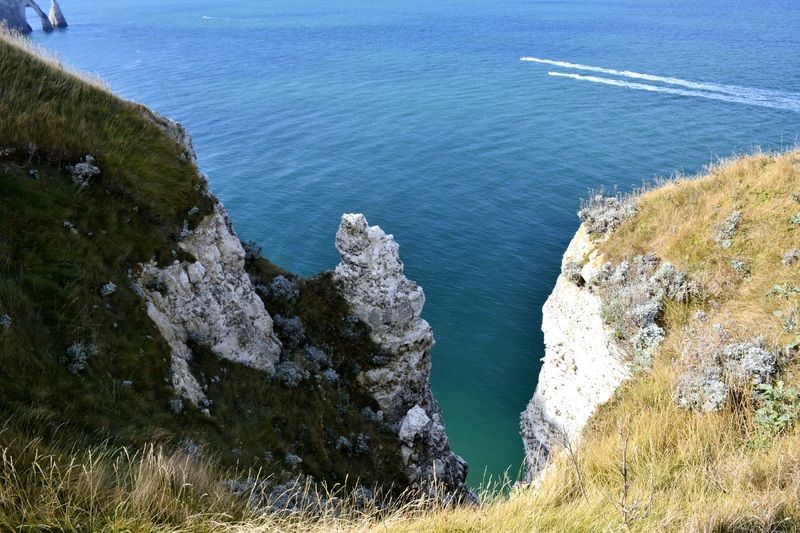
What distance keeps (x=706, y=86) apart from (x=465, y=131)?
39.9m

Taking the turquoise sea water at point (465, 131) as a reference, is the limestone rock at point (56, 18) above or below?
above

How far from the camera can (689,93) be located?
7650 centimetres

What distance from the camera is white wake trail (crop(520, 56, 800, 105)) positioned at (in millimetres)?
71438

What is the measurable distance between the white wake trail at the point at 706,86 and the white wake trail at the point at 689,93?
1145 millimetres

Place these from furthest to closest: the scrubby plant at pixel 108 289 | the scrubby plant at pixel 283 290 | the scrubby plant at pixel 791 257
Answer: the scrubby plant at pixel 283 290
the scrubby plant at pixel 791 257
the scrubby plant at pixel 108 289

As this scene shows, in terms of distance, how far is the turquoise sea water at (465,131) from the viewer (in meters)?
39.7

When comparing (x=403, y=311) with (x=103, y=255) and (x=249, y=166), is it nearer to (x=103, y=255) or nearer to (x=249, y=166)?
(x=103, y=255)

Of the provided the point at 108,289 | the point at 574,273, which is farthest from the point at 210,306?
the point at 574,273

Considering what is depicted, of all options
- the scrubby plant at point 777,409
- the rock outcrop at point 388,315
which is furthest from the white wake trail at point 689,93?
the scrubby plant at point 777,409

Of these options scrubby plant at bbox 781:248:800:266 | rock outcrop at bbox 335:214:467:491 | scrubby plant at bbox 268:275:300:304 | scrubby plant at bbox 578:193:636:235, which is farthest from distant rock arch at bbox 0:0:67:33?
scrubby plant at bbox 781:248:800:266

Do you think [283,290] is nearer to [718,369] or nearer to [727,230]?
[718,369]

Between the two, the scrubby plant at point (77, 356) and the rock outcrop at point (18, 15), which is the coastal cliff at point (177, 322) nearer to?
the scrubby plant at point (77, 356)

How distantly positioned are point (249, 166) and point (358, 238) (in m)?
38.1

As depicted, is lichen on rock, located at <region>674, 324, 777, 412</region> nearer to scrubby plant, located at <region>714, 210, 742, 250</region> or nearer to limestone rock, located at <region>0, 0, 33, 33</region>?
scrubby plant, located at <region>714, 210, 742, 250</region>
